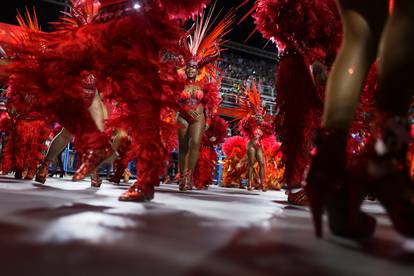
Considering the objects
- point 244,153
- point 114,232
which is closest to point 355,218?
point 114,232

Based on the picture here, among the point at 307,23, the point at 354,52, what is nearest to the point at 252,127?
the point at 307,23

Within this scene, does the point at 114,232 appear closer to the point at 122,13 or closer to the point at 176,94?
the point at 176,94

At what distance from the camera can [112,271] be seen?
66 cm

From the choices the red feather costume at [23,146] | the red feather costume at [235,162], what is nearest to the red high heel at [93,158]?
the red feather costume at [23,146]

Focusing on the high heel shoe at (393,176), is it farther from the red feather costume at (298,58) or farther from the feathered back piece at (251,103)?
the feathered back piece at (251,103)

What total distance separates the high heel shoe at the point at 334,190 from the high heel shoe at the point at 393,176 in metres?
0.06

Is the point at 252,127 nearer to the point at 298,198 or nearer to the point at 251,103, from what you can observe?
the point at 251,103

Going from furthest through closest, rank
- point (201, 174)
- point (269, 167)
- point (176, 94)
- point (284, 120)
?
1. point (269, 167)
2. point (201, 174)
3. point (284, 120)
4. point (176, 94)

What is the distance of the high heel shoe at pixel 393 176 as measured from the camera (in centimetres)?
87

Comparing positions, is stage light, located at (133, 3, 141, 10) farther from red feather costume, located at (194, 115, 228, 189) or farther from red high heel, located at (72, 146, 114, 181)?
red feather costume, located at (194, 115, 228, 189)

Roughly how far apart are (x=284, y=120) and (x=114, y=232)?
1860 mm

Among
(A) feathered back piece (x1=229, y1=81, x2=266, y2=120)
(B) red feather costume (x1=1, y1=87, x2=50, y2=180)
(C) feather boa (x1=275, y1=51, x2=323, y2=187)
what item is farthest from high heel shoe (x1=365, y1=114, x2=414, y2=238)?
(A) feathered back piece (x1=229, y1=81, x2=266, y2=120)

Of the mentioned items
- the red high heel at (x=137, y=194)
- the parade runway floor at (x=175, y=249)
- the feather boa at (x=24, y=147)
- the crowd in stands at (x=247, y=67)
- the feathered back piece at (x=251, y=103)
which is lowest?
the parade runway floor at (x=175, y=249)

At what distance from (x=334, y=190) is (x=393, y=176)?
5.8 inches
